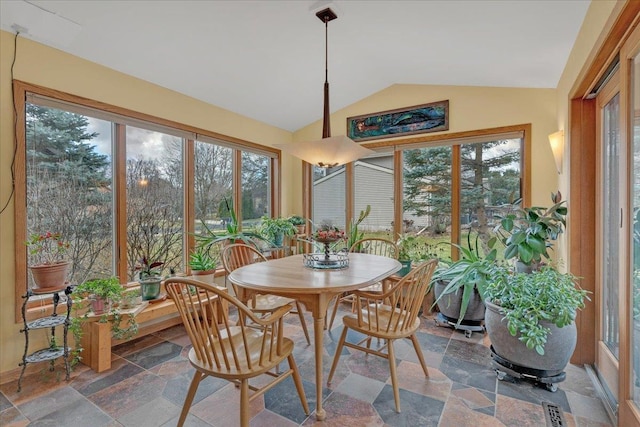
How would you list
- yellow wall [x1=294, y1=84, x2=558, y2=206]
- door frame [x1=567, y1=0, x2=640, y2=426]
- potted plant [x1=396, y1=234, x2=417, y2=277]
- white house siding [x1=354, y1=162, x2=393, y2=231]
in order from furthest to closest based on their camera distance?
white house siding [x1=354, y1=162, x2=393, y2=231] → potted plant [x1=396, y1=234, x2=417, y2=277] → yellow wall [x1=294, y1=84, x2=558, y2=206] → door frame [x1=567, y1=0, x2=640, y2=426]

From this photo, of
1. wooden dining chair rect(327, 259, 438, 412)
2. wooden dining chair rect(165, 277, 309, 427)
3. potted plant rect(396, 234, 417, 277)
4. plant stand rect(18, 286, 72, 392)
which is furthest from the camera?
potted plant rect(396, 234, 417, 277)

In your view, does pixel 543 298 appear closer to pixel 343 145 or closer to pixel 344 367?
pixel 344 367

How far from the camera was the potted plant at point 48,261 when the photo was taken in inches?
86.1

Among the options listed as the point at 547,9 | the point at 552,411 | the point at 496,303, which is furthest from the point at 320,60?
the point at 552,411

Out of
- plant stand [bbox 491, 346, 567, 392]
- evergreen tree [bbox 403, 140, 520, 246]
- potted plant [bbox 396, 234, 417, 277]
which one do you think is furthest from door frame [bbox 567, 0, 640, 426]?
potted plant [bbox 396, 234, 417, 277]

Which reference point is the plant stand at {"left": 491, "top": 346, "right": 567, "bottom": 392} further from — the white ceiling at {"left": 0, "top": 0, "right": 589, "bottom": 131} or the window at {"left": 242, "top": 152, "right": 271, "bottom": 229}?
the window at {"left": 242, "top": 152, "right": 271, "bottom": 229}

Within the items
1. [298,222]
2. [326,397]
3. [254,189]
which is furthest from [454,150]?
[326,397]

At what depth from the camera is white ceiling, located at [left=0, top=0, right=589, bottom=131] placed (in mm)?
2082

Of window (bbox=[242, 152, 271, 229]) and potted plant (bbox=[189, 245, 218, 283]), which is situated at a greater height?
window (bbox=[242, 152, 271, 229])

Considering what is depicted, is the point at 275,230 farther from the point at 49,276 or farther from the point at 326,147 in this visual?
the point at 49,276

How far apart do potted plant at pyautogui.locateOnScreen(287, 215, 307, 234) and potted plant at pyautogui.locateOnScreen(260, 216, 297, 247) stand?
26 cm

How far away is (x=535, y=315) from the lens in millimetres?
2029

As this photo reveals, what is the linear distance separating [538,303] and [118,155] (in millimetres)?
3609

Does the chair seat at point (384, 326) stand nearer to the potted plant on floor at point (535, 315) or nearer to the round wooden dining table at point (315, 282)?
the round wooden dining table at point (315, 282)
